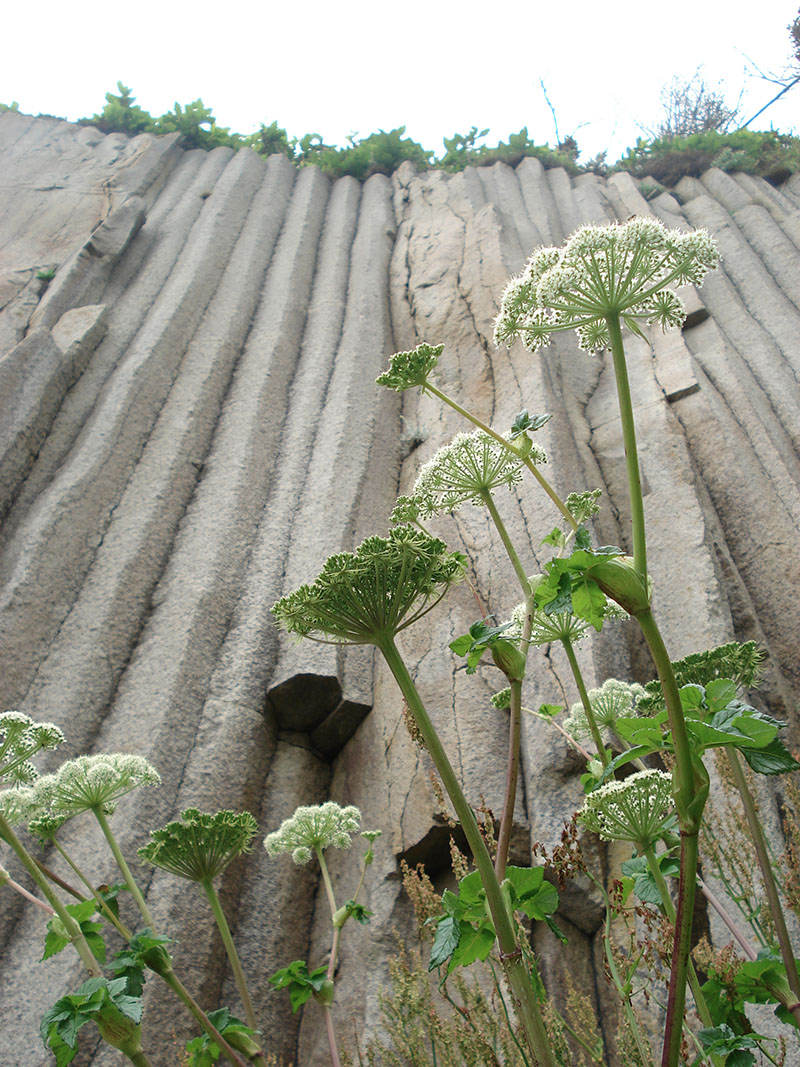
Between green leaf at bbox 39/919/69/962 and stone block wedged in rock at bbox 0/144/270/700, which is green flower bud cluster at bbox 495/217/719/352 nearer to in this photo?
green leaf at bbox 39/919/69/962

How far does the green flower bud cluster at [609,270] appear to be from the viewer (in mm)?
1965

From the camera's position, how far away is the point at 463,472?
8.63ft

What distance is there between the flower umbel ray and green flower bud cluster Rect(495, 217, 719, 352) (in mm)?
784

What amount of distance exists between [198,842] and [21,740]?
2.53 feet

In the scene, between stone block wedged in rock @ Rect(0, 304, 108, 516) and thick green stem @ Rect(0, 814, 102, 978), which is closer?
thick green stem @ Rect(0, 814, 102, 978)

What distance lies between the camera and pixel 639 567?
1.49 meters

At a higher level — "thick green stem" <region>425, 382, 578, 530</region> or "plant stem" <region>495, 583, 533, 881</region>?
"thick green stem" <region>425, 382, 578, 530</region>

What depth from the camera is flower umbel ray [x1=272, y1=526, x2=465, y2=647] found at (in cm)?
183

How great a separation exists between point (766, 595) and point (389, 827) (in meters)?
3.66

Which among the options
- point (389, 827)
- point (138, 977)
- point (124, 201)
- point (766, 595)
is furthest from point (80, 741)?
point (124, 201)

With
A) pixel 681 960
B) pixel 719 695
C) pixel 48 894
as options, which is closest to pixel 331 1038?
pixel 48 894

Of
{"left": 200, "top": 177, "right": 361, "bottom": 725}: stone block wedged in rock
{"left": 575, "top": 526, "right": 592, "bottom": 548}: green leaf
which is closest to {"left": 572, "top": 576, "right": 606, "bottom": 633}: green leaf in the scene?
{"left": 575, "top": 526, "right": 592, "bottom": 548}: green leaf

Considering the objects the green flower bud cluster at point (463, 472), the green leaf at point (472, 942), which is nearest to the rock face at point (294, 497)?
the green flower bud cluster at point (463, 472)

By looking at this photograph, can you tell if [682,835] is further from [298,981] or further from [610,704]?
[298,981]
